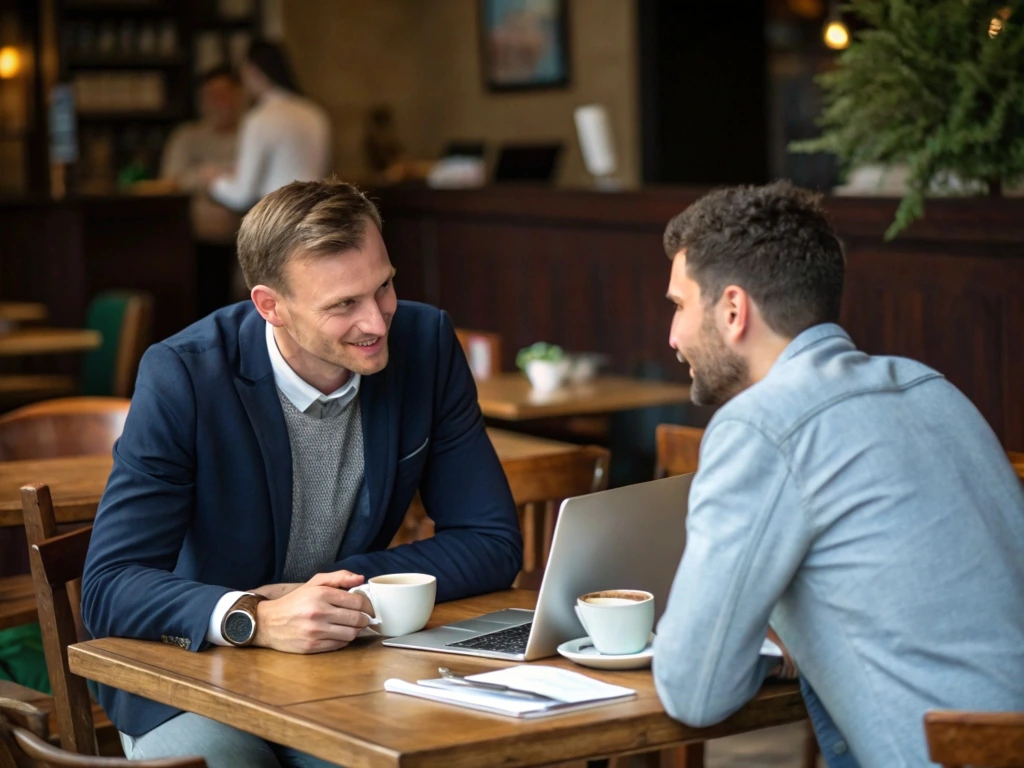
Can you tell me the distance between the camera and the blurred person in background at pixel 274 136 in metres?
7.17

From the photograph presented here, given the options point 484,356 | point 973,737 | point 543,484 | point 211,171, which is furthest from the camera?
point 211,171

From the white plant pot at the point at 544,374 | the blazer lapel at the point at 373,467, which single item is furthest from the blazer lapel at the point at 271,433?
the white plant pot at the point at 544,374

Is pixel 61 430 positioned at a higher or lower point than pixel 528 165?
lower

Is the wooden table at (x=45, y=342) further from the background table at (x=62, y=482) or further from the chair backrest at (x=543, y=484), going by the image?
the chair backrest at (x=543, y=484)

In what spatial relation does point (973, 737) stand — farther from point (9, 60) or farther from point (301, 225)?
point (9, 60)

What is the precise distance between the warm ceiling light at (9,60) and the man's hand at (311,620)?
8.74m

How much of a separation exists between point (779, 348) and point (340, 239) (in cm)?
68

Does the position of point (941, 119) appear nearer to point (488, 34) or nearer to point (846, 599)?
point (846, 599)

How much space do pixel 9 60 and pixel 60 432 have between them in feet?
23.3

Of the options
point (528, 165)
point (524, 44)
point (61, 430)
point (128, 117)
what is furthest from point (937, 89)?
point (128, 117)

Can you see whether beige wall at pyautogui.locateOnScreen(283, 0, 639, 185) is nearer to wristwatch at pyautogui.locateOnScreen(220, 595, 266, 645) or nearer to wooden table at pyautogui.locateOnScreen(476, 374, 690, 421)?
wooden table at pyautogui.locateOnScreen(476, 374, 690, 421)

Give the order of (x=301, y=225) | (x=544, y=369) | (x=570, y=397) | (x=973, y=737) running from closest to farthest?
(x=973, y=737), (x=301, y=225), (x=570, y=397), (x=544, y=369)

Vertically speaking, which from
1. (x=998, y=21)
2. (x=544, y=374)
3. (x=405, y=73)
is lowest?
(x=544, y=374)

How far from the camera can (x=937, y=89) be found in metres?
3.44
